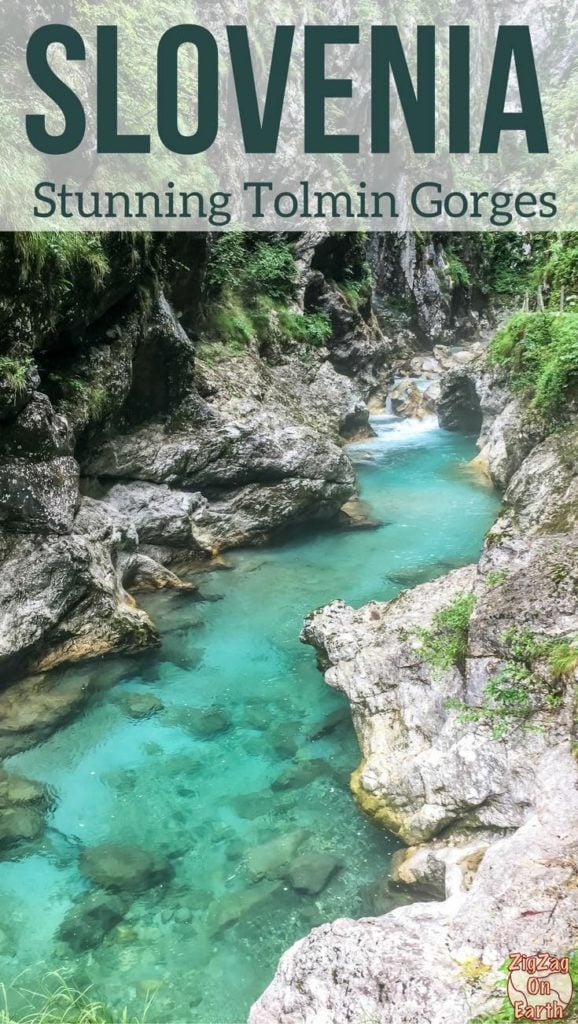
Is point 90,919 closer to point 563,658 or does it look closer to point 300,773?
point 300,773

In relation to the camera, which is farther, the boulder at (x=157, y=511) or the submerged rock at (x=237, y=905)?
the boulder at (x=157, y=511)

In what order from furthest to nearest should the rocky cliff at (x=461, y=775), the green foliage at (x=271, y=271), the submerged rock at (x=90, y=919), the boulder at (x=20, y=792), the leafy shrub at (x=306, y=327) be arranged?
1. the leafy shrub at (x=306, y=327)
2. the green foliage at (x=271, y=271)
3. the boulder at (x=20, y=792)
4. the submerged rock at (x=90, y=919)
5. the rocky cliff at (x=461, y=775)

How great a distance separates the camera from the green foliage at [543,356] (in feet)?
35.5

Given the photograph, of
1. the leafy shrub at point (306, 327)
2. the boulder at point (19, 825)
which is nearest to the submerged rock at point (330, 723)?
the boulder at point (19, 825)

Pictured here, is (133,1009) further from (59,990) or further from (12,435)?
(12,435)

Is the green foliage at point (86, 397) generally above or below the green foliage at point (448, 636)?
above

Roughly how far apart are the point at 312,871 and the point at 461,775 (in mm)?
1657

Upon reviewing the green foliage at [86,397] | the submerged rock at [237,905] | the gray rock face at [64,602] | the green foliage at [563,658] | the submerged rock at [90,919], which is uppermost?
the green foliage at [86,397]

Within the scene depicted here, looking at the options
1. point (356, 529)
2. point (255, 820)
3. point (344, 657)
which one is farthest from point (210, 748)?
point (356, 529)

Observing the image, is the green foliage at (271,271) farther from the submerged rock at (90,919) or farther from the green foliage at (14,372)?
the submerged rock at (90,919)

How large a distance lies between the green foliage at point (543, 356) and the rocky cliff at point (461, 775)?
94.1 inches

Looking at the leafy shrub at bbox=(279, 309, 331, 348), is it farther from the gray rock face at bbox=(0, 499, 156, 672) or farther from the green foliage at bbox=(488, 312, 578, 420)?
the gray rock face at bbox=(0, 499, 156, 672)

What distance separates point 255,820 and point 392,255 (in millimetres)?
33442

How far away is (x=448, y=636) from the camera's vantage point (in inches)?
271
